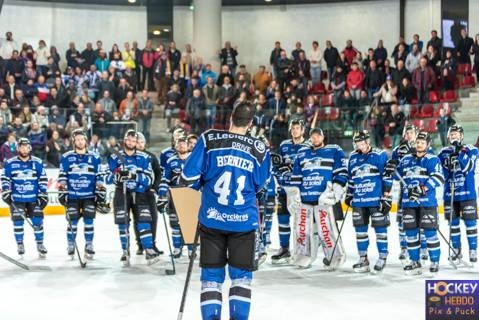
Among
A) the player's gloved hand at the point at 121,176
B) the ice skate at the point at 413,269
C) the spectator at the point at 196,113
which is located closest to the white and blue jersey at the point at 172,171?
the player's gloved hand at the point at 121,176

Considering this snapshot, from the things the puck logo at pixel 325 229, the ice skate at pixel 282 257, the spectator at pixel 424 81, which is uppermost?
the spectator at pixel 424 81

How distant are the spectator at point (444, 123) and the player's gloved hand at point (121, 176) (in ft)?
21.1

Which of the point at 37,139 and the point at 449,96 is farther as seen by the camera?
the point at 449,96

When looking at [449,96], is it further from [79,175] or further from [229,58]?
[79,175]

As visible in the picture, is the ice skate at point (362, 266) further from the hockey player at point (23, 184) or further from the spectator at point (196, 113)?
the spectator at point (196, 113)

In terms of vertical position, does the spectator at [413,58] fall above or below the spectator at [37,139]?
above

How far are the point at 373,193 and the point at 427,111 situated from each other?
20.9 feet

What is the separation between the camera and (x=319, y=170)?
8.43 meters

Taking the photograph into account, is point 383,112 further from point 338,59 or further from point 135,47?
point 135,47

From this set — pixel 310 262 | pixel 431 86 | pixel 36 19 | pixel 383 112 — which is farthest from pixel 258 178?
pixel 36 19

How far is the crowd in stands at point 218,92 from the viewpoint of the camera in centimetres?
1443

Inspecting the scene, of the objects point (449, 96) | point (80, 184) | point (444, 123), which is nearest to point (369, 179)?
point (80, 184)

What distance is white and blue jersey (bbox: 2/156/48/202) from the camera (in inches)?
372

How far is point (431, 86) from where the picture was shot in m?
16.9
